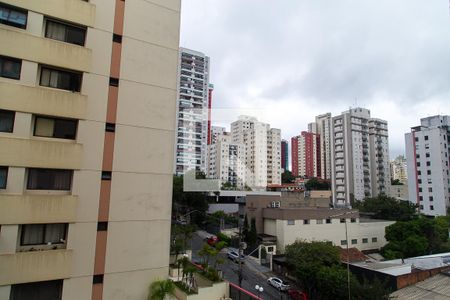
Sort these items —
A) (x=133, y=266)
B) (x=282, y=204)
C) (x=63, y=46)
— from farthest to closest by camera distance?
(x=282, y=204)
(x=133, y=266)
(x=63, y=46)

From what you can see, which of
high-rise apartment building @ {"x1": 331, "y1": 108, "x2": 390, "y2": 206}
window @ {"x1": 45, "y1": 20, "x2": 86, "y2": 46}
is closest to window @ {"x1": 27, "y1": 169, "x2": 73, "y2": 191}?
window @ {"x1": 45, "y1": 20, "x2": 86, "y2": 46}

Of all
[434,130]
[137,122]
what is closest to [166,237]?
[137,122]

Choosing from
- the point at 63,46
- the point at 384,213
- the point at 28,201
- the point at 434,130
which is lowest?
the point at 384,213

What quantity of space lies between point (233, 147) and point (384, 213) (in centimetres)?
3845

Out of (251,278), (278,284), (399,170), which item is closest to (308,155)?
(399,170)

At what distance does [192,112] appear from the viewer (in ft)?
207

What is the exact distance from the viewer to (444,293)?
17703mm

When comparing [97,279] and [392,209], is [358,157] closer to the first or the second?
[392,209]

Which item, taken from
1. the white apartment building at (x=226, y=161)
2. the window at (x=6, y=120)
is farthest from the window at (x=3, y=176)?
the white apartment building at (x=226, y=161)

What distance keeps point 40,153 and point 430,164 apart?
194 feet

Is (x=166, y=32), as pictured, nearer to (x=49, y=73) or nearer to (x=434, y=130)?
(x=49, y=73)

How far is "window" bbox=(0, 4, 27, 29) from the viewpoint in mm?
9922

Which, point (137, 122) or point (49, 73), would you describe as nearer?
point (49, 73)

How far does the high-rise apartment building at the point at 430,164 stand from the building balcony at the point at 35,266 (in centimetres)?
5714
